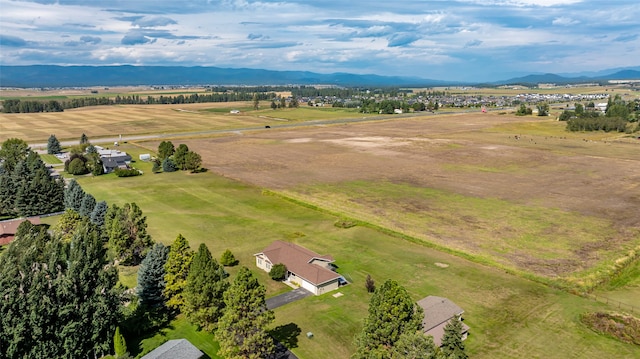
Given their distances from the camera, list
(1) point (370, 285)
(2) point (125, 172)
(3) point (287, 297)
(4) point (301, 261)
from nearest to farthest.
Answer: (3) point (287, 297) → (1) point (370, 285) → (4) point (301, 261) → (2) point (125, 172)

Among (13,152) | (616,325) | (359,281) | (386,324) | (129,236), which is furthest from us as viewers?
(13,152)

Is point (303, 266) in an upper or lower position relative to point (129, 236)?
lower

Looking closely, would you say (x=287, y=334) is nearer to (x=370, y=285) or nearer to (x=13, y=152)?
(x=370, y=285)

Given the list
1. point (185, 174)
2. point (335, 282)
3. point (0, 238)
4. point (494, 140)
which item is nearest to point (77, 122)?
point (185, 174)

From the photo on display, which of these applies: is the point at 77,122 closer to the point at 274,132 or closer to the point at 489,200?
the point at 274,132

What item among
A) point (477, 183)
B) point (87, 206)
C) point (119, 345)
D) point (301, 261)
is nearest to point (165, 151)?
point (87, 206)

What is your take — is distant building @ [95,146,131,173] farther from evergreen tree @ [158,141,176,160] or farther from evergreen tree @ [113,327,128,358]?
evergreen tree @ [113,327,128,358]

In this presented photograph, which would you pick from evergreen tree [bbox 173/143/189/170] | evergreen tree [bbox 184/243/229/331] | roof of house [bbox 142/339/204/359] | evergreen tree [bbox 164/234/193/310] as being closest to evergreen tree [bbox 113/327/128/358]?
roof of house [bbox 142/339/204/359]
